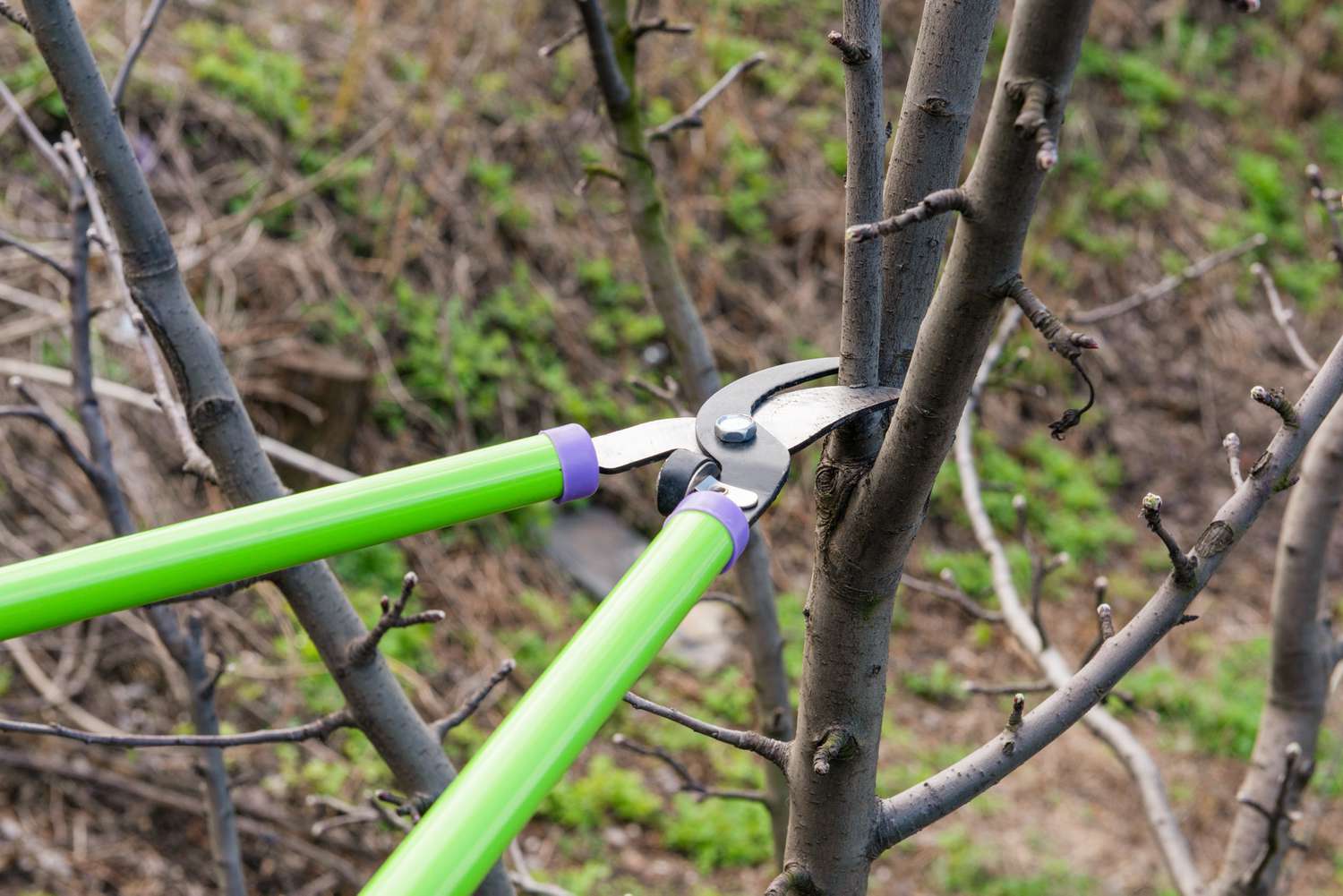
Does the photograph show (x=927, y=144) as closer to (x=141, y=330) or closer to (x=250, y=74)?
(x=141, y=330)

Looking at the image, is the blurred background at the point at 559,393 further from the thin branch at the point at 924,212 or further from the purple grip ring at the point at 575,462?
the thin branch at the point at 924,212

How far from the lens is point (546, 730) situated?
0.72 metres

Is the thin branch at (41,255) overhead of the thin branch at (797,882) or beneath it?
overhead

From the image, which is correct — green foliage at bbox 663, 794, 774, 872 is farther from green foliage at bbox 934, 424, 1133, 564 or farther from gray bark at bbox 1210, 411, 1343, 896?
gray bark at bbox 1210, 411, 1343, 896

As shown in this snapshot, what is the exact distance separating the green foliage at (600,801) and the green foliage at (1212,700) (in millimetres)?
1890

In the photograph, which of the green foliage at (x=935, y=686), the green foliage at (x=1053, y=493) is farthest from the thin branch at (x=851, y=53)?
the green foliage at (x=1053, y=493)

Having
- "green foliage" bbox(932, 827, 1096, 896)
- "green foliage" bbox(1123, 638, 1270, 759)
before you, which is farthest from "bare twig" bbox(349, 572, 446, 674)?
"green foliage" bbox(1123, 638, 1270, 759)

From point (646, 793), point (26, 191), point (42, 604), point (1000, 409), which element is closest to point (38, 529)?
point (26, 191)

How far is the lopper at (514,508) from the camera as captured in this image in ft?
2.29

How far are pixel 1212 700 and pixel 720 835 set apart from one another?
2.21 meters

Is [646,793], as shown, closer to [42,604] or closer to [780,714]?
[780,714]

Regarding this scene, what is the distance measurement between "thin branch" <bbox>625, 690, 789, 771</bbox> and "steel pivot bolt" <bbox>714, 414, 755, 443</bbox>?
28 cm

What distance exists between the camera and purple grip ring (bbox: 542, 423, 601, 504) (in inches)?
41.3

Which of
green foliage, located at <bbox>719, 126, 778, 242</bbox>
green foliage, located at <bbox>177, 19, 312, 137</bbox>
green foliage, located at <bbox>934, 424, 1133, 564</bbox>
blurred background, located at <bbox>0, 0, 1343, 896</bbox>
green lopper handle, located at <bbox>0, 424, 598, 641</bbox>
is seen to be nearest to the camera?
green lopper handle, located at <bbox>0, 424, 598, 641</bbox>
